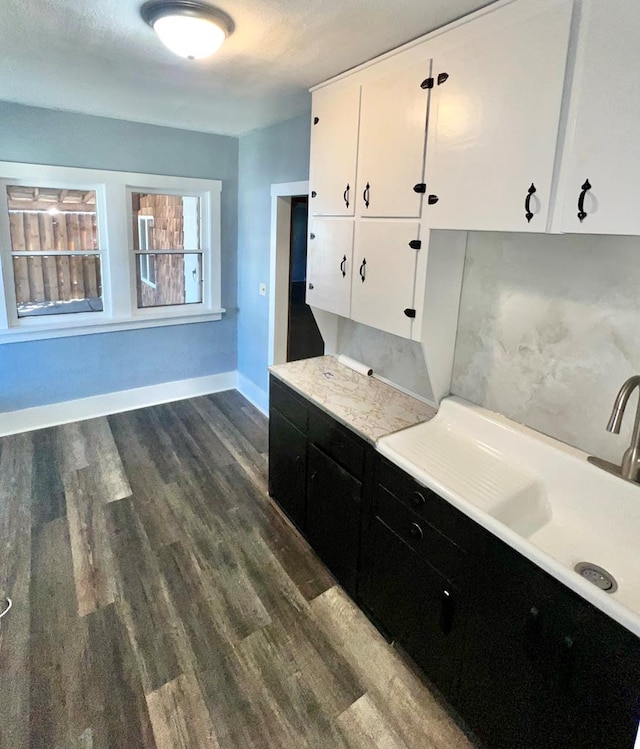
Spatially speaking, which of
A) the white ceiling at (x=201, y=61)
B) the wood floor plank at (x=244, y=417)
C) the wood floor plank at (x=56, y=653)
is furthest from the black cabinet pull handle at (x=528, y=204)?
the wood floor plank at (x=244, y=417)

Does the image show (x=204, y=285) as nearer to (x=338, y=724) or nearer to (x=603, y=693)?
(x=338, y=724)

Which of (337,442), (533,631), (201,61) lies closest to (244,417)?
(337,442)

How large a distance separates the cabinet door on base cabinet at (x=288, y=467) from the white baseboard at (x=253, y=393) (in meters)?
1.33

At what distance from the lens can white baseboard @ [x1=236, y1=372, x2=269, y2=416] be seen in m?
4.15

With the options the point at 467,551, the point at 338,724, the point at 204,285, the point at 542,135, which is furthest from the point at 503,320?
the point at 204,285

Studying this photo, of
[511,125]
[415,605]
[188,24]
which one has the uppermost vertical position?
[188,24]

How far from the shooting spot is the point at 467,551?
4.83 feet

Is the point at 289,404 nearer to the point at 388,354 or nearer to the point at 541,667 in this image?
the point at 388,354

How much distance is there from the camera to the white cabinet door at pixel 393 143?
176cm

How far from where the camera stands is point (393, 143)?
6.17 ft

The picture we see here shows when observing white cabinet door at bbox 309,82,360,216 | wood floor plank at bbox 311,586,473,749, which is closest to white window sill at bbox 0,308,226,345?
white cabinet door at bbox 309,82,360,216

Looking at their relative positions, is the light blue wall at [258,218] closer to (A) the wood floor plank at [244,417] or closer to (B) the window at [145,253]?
A: (A) the wood floor plank at [244,417]

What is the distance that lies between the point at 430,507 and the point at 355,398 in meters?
0.79

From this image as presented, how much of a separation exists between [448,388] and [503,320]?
1.40 ft
